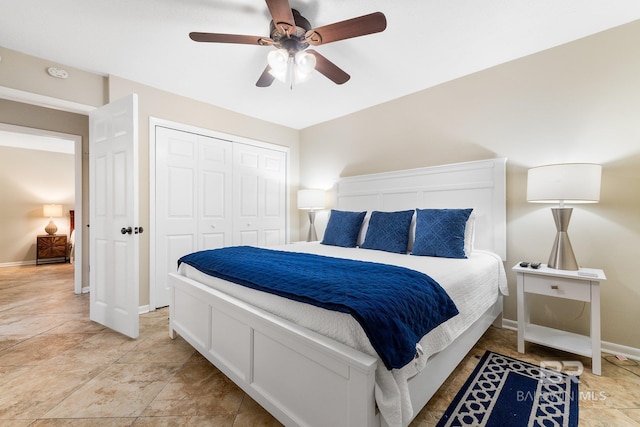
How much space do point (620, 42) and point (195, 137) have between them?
402cm

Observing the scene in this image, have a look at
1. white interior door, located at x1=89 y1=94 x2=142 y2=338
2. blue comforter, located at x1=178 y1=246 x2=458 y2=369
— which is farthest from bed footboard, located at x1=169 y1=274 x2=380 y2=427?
white interior door, located at x1=89 y1=94 x2=142 y2=338

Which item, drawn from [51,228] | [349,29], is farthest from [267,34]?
[51,228]

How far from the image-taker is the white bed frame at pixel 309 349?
1.07m

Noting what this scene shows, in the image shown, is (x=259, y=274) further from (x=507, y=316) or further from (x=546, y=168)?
(x=507, y=316)

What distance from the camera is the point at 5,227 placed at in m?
5.32

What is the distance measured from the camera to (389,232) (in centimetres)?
276

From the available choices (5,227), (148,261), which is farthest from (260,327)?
(5,227)

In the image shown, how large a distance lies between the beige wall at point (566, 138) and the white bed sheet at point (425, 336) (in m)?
0.52

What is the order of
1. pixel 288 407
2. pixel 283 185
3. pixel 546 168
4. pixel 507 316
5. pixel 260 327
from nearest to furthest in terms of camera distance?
pixel 288 407, pixel 260 327, pixel 546 168, pixel 507 316, pixel 283 185

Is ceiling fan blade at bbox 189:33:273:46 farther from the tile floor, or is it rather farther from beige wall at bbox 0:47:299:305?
the tile floor

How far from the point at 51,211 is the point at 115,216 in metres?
4.97

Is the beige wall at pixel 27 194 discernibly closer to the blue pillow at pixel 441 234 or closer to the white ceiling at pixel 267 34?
the white ceiling at pixel 267 34

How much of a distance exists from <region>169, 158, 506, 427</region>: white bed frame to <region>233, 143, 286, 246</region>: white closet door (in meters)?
1.73

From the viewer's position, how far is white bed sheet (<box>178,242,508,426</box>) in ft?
3.41
